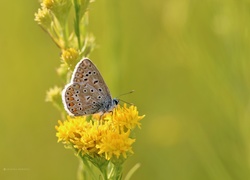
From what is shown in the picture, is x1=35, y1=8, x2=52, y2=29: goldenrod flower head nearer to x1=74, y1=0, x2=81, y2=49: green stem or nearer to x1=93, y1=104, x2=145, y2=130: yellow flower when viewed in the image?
x1=74, y1=0, x2=81, y2=49: green stem

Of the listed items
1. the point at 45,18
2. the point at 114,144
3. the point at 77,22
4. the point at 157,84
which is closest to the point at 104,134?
→ the point at 114,144

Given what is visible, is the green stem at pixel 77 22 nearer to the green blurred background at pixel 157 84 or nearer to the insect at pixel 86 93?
the insect at pixel 86 93

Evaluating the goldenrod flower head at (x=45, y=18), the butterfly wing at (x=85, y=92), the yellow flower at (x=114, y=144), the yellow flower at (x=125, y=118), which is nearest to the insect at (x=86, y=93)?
the butterfly wing at (x=85, y=92)

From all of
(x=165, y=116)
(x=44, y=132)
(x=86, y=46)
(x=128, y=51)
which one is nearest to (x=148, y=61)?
(x=128, y=51)

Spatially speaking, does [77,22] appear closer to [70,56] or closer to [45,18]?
[70,56]

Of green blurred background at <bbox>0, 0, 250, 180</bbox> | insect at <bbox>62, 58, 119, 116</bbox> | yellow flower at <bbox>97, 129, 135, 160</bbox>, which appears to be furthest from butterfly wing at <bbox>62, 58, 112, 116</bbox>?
green blurred background at <bbox>0, 0, 250, 180</bbox>

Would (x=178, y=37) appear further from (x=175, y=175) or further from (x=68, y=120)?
(x=68, y=120)

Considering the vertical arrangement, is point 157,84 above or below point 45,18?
below

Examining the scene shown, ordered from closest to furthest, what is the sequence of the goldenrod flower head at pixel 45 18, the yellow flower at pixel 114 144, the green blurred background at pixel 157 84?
the yellow flower at pixel 114 144, the goldenrod flower head at pixel 45 18, the green blurred background at pixel 157 84
